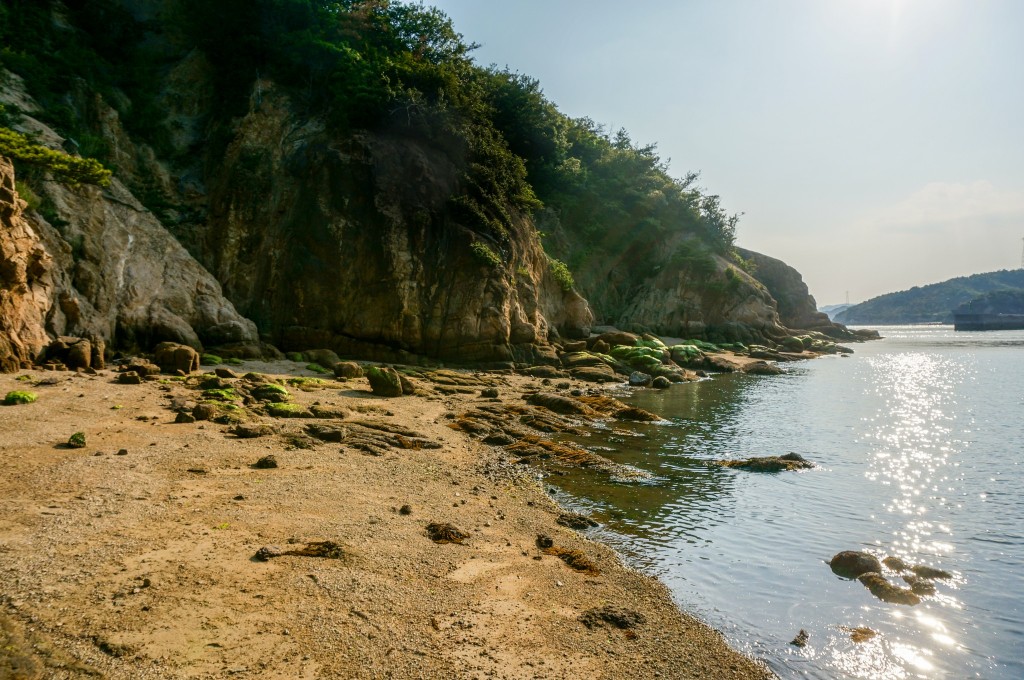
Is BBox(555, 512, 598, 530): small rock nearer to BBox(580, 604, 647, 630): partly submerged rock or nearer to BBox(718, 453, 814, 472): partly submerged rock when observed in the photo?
BBox(580, 604, 647, 630): partly submerged rock

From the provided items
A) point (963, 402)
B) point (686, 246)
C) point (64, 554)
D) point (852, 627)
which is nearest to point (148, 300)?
point (64, 554)

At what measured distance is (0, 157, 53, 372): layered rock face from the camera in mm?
13797

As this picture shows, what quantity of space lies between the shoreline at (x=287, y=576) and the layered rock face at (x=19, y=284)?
511 cm

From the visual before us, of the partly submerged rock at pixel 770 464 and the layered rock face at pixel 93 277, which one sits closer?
the partly submerged rock at pixel 770 464

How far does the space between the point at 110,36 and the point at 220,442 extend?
102ft

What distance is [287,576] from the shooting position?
5668 millimetres

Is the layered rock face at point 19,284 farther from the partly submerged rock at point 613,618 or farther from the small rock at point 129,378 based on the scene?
the partly submerged rock at point 613,618

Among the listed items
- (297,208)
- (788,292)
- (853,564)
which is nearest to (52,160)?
(297,208)

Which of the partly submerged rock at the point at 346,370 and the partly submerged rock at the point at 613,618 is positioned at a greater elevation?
the partly submerged rock at the point at 346,370

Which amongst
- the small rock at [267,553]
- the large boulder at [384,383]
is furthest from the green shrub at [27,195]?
the small rock at [267,553]

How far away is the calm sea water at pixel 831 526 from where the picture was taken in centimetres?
568

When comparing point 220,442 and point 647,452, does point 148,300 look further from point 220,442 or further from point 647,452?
point 647,452

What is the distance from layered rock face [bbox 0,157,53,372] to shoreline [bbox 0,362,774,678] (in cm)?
511

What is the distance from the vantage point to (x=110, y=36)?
30.3 m
